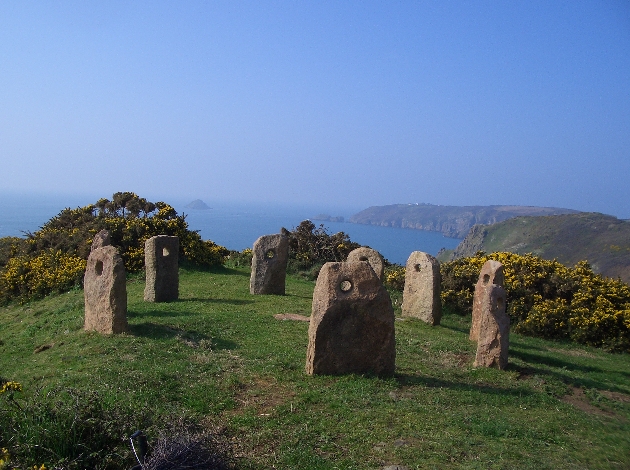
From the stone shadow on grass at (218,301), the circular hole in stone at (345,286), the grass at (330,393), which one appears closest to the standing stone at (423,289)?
the grass at (330,393)

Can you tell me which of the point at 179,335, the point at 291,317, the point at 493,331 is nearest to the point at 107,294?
the point at 179,335

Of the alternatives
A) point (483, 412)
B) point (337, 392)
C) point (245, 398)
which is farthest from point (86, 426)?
point (483, 412)

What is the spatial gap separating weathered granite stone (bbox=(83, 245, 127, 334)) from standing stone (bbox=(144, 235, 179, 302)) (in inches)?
137

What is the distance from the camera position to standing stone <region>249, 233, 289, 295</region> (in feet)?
57.3

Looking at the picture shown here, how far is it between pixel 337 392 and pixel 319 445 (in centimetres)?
Result: 166

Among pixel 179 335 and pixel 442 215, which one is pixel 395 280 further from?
pixel 442 215

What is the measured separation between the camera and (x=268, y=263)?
1748 cm

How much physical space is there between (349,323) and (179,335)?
13.0 ft

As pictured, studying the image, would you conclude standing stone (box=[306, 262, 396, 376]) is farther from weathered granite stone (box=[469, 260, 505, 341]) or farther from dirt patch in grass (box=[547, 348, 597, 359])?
dirt patch in grass (box=[547, 348, 597, 359])

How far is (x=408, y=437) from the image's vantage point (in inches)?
273

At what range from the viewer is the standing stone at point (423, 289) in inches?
598

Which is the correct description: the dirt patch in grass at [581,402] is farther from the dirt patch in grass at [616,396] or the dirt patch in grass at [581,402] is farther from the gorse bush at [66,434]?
the gorse bush at [66,434]

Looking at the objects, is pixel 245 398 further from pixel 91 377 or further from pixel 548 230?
pixel 548 230

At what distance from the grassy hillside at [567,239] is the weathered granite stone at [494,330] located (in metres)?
14.6
